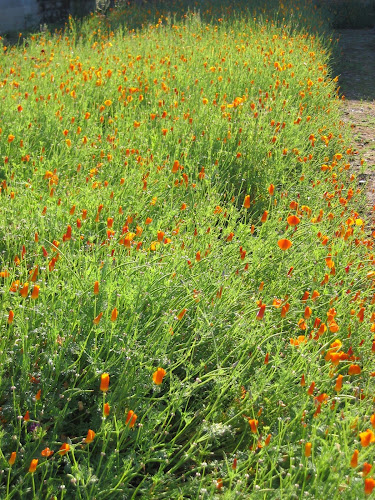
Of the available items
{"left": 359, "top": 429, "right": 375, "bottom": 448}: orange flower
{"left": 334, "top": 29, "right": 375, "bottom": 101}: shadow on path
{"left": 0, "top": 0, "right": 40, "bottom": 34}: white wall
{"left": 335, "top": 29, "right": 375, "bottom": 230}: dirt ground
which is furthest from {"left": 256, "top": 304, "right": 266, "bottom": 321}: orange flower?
{"left": 0, "top": 0, "right": 40, "bottom": 34}: white wall

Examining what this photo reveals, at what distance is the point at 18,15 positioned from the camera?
1021 cm

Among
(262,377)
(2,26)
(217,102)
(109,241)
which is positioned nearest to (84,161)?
(109,241)

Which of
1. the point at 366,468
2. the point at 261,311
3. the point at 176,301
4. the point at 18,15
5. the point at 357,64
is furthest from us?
the point at 357,64

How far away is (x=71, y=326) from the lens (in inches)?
89.0

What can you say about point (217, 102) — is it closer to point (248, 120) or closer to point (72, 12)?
point (248, 120)

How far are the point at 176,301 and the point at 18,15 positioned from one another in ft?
31.1

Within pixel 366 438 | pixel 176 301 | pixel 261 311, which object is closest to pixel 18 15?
pixel 176 301

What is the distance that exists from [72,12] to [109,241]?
961 cm

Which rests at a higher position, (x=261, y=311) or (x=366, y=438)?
(x=261, y=311)

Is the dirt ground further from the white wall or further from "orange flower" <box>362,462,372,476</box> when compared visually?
the white wall

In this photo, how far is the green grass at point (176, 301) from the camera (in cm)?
199

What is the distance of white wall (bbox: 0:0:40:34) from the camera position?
32.9 feet

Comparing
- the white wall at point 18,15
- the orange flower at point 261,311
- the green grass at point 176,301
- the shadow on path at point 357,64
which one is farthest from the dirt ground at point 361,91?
the white wall at point 18,15

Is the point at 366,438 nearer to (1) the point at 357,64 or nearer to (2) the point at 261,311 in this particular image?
(2) the point at 261,311
